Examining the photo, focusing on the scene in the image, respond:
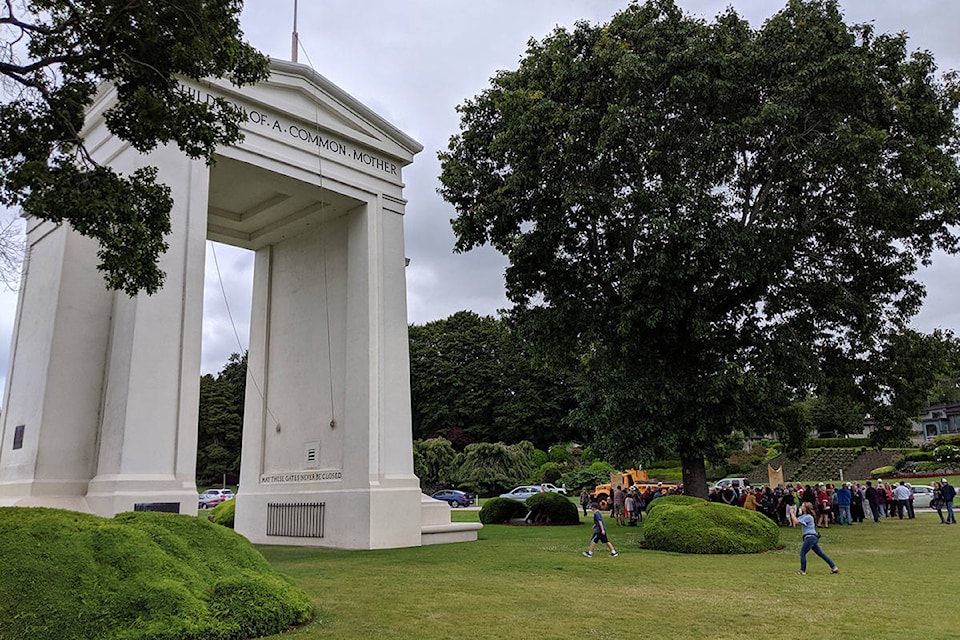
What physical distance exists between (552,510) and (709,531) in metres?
9.50

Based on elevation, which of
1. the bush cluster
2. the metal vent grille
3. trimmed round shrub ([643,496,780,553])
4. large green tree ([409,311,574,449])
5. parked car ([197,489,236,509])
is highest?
large green tree ([409,311,574,449])

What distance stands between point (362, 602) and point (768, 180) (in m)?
15.3

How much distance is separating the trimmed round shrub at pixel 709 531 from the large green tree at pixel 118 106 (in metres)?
11.8

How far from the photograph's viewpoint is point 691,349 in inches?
795

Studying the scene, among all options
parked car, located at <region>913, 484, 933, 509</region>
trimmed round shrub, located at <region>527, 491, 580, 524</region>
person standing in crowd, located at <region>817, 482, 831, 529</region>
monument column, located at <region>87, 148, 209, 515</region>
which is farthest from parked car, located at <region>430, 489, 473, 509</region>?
monument column, located at <region>87, 148, 209, 515</region>

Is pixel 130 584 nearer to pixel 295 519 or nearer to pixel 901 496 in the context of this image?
pixel 295 519

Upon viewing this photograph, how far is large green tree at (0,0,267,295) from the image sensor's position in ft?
29.1

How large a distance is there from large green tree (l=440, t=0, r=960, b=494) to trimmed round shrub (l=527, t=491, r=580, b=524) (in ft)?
12.8

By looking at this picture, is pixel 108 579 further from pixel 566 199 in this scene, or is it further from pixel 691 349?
pixel 691 349

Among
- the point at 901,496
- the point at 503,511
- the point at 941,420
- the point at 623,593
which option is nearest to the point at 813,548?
the point at 623,593

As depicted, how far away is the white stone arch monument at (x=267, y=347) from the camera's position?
13.8 metres

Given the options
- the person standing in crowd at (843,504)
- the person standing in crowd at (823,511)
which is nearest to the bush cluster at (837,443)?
the person standing in crowd at (843,504)

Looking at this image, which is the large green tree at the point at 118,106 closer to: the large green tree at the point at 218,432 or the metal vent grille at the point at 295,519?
the metal vent grille at the point at 295,519

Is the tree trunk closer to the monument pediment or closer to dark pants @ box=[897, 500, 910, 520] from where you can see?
dark pants @ box=[897, 500, 910, 520]
